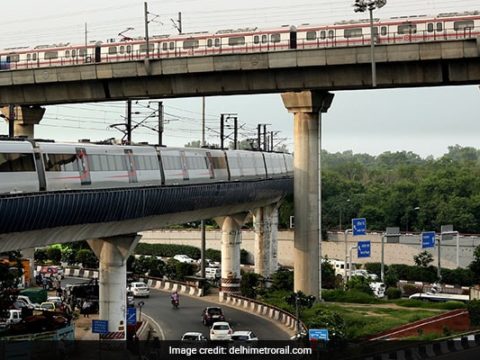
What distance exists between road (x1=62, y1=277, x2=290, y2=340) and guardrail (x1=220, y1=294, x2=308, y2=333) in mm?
662

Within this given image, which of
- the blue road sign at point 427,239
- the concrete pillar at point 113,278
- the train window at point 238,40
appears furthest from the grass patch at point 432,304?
the concrete pillar at point 113,278

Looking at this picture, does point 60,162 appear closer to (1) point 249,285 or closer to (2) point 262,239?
(1) point 249,285

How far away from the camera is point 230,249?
68875 mm

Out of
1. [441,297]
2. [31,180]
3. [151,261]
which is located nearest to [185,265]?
Result: [151,261]

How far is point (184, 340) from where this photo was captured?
4162cm

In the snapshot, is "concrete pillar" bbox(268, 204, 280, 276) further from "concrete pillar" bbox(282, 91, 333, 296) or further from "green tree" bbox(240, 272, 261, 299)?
"concrete pillar" bbox(282, 91, 333, 296)

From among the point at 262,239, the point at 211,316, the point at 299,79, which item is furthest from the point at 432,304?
the point at 262,239

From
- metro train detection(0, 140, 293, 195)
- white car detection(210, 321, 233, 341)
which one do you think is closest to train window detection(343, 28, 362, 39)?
metro train detection(0, 140, 293, 195)

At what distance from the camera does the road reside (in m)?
47.4

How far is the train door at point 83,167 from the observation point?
34.4 m

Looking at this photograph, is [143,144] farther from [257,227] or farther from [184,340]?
[257,227]

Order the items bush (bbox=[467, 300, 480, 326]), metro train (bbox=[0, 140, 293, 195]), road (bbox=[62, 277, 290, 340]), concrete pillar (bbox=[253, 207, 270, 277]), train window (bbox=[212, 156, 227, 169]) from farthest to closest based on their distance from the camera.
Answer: concrete pillar (bbox=[253, 207, 270, 277]) < train window (bbox=[212, 156, 227, 169]) < road (bbox=[62, 277, 290, 340]) < bush (bbox=[467, 300, 480, 326]) < metro train (bbox=[0, 140, 293, 195])

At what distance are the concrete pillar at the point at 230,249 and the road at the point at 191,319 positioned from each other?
3.26 metres

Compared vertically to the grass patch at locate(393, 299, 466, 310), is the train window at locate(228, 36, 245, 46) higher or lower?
higher
